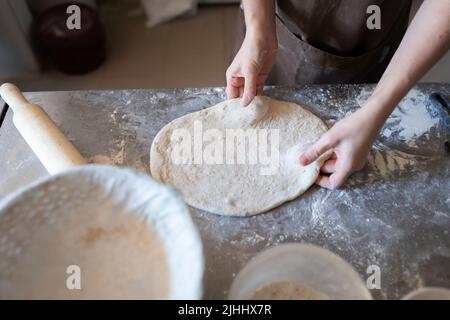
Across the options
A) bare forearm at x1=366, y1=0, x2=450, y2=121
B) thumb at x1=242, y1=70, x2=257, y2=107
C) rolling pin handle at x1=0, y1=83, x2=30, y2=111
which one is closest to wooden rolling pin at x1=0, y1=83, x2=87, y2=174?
rolling pin handle at x1=0, y1=83, x2=30, y2=111

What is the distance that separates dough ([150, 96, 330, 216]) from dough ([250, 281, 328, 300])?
191 millimetres

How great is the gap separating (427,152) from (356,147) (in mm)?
230

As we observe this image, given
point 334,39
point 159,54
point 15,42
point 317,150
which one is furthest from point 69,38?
point 317,150

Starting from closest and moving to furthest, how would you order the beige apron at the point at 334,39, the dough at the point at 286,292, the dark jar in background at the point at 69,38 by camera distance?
the dough at the point at 286,292 → the beige apron at the point at 334,39 → the dark jar in background at the point at 69,38

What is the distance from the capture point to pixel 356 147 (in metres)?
0.88

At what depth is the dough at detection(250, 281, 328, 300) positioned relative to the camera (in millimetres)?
721

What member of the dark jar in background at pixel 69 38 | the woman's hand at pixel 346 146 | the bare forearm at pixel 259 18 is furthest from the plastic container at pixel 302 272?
the dark jar in background at pixel 69 38

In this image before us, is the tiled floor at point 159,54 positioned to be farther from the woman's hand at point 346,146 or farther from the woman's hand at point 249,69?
the woman's hand at point 346,146

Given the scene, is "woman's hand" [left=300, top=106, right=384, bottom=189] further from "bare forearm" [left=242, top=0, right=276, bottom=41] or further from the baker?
"bare forearm" [left=242, top=0, right=276, bottom=41]

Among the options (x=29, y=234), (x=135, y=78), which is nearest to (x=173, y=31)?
(x=135, y=78)

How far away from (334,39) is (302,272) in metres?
0.65

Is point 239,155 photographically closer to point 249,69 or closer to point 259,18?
point 249,69

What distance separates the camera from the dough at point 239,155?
2.98 ft
